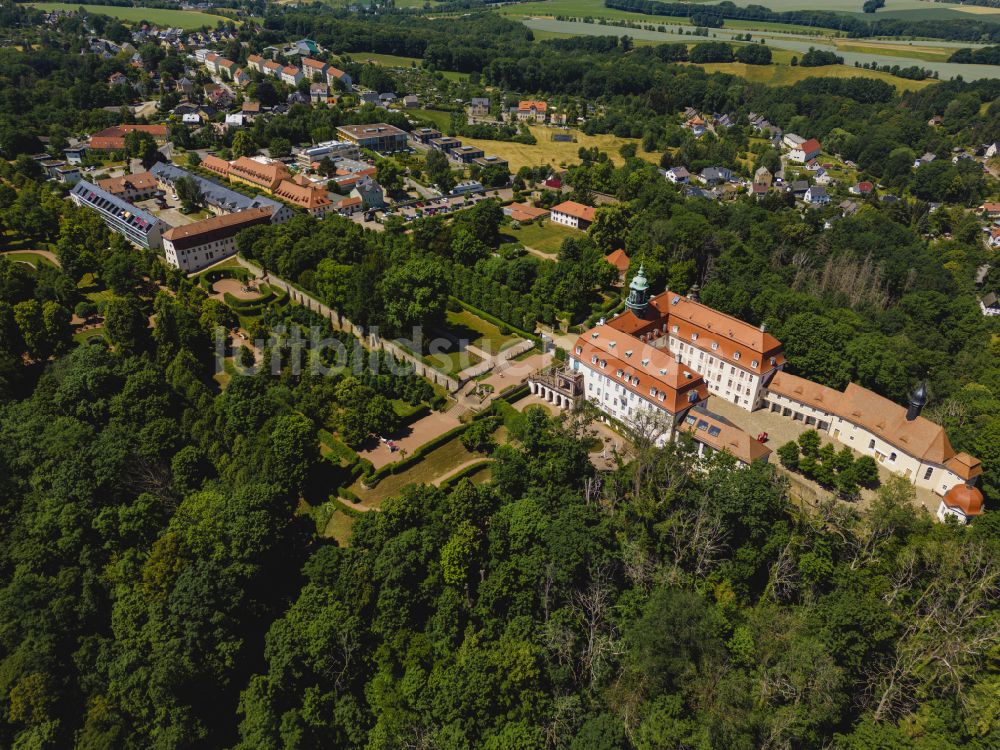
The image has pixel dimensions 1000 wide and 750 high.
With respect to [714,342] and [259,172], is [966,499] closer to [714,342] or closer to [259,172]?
[714,342]

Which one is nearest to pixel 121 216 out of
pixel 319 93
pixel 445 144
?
pixel 445 144

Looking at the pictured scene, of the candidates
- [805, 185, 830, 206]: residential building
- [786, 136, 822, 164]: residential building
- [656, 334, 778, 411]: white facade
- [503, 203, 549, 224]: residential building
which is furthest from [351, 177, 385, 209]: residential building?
[786, 136, 822, 164]: residential building

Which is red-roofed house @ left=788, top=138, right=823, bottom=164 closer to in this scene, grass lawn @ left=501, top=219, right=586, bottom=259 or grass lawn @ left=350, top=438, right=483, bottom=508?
grass lawn @ left=501, top=219, right=586, bottom=259

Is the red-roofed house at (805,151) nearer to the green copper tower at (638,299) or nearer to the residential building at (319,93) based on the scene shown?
the green copper tower at (638,299)

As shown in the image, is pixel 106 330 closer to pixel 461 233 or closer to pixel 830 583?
pixel 461 233

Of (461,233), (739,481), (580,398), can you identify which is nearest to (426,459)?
(580,398)

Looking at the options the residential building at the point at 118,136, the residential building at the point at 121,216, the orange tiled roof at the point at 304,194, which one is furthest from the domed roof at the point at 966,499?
the residential building at the point at 118,136
